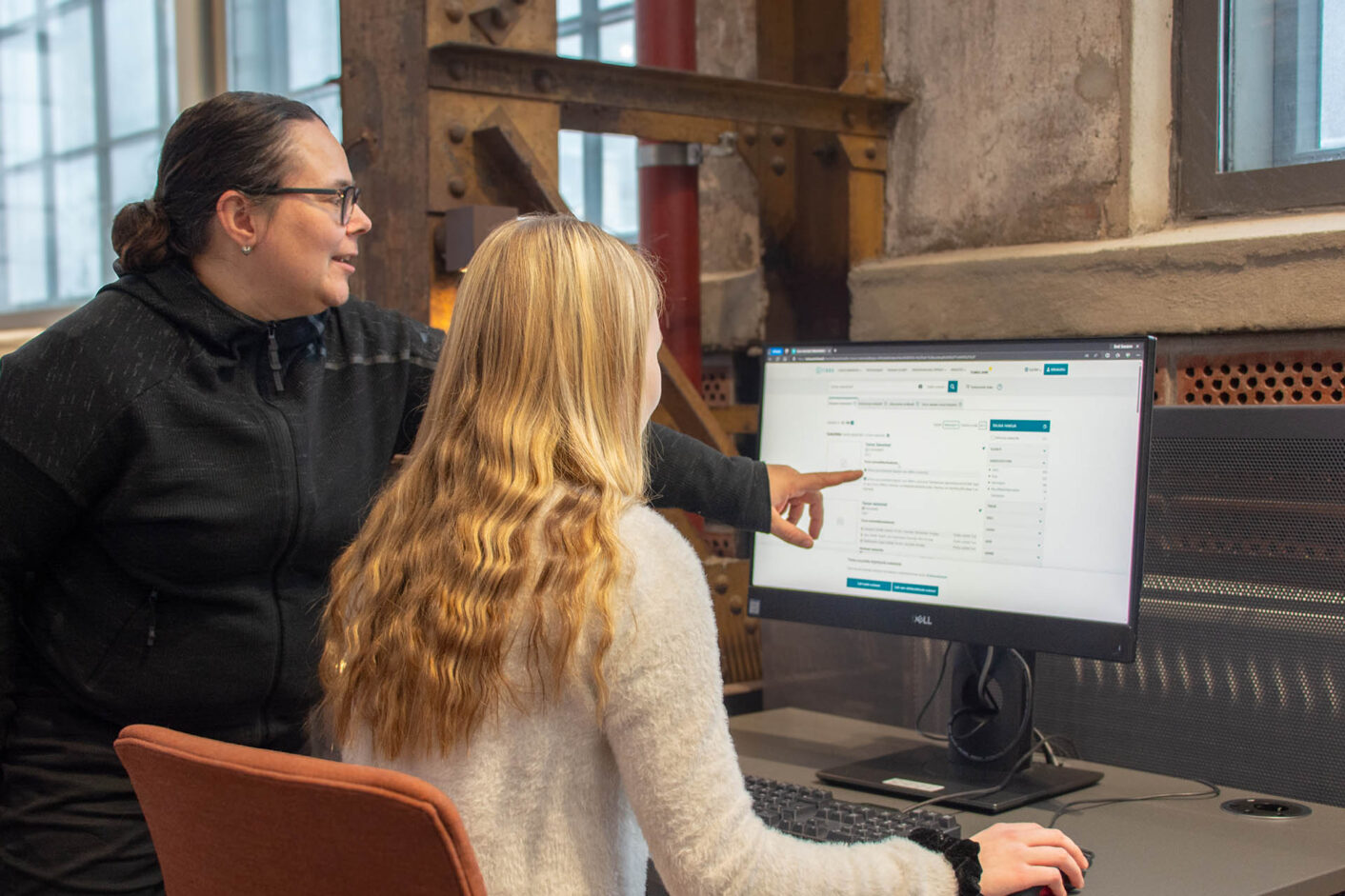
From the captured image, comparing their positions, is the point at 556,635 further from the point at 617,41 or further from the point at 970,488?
the point at 617,41

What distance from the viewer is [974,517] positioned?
159 centimetres

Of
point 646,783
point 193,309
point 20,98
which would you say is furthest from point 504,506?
point 20,98

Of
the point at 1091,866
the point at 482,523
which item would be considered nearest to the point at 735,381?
the point at 1091,866

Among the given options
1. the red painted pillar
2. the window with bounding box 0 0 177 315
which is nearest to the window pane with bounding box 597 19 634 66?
the window with bounding box 0 0 177 315

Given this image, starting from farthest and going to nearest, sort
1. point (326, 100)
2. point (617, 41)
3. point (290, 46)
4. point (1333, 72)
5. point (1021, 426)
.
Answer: point (290, 46)
point (617, 41)
point (326, 100)
point (1333, 72)
point (1021, 426)

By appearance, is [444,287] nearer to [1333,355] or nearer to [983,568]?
[983,568]

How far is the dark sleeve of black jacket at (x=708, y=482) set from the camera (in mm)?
1598

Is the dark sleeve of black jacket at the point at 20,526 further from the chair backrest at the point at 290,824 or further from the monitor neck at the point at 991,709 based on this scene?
the monitor neck at the point at 991,709

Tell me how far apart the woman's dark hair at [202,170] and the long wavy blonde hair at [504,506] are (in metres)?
0.42

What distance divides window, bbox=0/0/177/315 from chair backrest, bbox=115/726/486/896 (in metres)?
4.70

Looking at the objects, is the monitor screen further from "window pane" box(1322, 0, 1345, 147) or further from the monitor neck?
"window pane" box(1322, 0, 1345, 147)

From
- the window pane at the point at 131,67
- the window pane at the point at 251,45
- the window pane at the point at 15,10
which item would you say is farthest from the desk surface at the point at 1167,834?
Result: the window pane at the point at 15,10

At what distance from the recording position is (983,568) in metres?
1.58

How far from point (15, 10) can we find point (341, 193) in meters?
5.30
